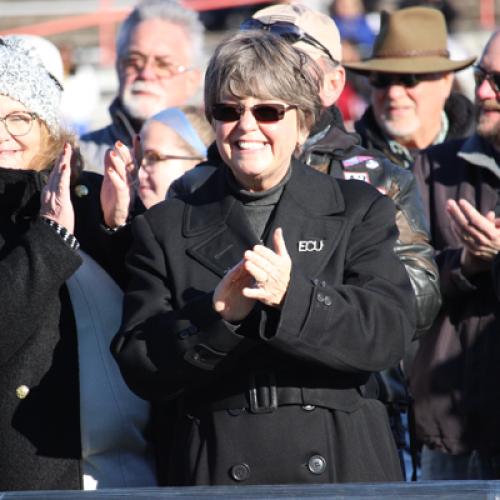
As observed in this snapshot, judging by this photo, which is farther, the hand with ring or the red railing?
the red railing

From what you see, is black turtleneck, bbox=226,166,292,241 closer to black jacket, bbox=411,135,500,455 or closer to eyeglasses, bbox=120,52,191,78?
black jacket, bbox=411,135,500,455

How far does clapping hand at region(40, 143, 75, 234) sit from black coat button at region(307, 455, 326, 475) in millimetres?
985

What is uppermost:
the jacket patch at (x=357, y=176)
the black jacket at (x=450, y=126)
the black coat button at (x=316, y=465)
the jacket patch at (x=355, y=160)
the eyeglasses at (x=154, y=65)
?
the jacket patch at (x=355, y=160)

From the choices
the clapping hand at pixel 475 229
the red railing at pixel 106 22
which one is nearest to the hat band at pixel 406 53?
the clapping hand at pixel 475 229

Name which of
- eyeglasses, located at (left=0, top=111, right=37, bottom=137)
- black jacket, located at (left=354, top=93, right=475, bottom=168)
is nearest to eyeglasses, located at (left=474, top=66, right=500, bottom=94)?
black jacket, located at (left=354, top=93, right=475, bottom=168)

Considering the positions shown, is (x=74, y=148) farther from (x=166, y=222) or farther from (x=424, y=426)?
(x=424, y=426)

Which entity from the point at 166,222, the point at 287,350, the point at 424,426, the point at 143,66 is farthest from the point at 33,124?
the point at 143,66

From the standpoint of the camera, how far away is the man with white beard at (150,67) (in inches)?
266

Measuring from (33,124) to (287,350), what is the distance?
133 cm

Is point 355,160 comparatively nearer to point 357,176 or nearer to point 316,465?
point 357,176

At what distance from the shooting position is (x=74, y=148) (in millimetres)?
4418

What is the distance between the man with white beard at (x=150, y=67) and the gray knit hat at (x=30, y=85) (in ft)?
6.93

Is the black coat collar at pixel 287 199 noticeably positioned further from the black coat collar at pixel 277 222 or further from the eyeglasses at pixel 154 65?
the eyeglasses at pixel 154 65

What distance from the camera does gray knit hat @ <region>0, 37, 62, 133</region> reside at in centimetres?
436
